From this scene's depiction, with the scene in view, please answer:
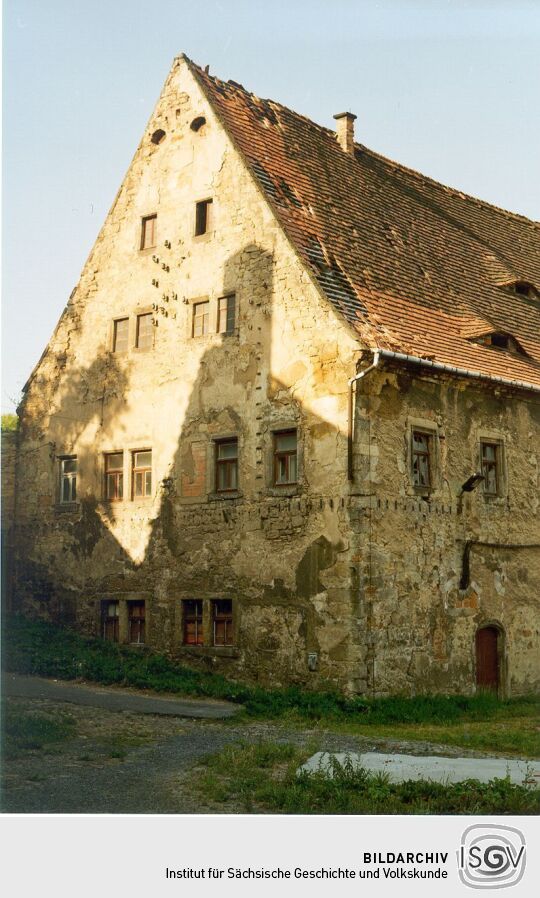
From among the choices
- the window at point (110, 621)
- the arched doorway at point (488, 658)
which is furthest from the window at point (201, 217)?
the arched doorway at point (488, 658)

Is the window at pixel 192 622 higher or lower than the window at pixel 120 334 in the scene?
lower

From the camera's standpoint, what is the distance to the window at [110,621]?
19.7 m

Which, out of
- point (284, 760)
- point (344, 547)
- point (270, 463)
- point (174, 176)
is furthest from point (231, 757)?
point (174, 176)

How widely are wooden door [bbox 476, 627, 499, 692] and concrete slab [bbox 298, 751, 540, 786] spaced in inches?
244

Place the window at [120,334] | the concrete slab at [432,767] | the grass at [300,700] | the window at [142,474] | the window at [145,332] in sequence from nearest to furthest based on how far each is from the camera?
the concrete slab at [432,767] < the grass at [300,700] < the window at [142,474] < the window at [145,332] < the window at [120,334]

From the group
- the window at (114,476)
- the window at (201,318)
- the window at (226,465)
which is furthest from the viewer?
the window at (114,476)

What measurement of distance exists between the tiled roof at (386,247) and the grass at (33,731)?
7.26 meters

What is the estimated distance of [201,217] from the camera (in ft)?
63.0

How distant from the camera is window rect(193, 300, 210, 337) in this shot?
1881cm

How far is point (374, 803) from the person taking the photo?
28.0 feet

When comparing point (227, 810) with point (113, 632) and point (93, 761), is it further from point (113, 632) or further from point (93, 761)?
point (113, 632)

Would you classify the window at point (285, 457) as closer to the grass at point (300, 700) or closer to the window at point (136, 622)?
the grass at point (300, 700)

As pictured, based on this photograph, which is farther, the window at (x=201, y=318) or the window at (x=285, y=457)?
the window at (x=201, y=318)

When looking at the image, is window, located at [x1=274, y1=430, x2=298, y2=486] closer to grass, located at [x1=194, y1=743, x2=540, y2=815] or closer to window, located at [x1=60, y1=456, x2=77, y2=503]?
window, located at [x1=60, y1=456, x2=77, y2=503]
